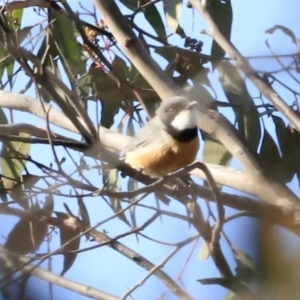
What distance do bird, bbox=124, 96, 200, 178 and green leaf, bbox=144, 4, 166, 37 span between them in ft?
0.79

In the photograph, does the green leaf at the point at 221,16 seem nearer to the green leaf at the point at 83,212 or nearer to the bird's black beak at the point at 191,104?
the bird's black beak at the point at 191,104

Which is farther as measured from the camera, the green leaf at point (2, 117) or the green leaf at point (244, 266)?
the green leaf at point (2, 117)

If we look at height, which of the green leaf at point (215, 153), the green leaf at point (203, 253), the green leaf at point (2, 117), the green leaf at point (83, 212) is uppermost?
the green leaf at point (2, 117)

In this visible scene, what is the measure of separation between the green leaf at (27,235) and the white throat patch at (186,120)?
1.86 ft

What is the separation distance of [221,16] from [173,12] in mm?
144

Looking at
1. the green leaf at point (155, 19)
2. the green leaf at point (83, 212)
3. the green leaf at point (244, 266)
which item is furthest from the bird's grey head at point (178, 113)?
the green leaf at point (244, 266)

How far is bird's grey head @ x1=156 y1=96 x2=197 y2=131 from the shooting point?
6.63 ft

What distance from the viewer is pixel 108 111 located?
216cm

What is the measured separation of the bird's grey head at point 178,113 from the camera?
202 cm

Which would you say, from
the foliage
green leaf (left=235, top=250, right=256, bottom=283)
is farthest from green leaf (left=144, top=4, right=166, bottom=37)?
green leaf (left=235, top=250, right=256, bottom=283)

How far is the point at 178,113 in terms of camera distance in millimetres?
2098

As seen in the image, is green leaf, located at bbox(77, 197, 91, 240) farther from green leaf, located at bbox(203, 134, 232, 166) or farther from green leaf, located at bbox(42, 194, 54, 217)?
green leaf, located at bbox(203, 134, 232, 166)

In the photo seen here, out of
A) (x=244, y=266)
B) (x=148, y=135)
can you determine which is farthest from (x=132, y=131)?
(x=244, y=266)

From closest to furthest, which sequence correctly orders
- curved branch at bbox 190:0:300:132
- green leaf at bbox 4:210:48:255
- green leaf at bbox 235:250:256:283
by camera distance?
green leaf at bbox 235:250:256:283, green leaf at bbox 4:210:48:255, curved branch at bbox 190:0:300:132
